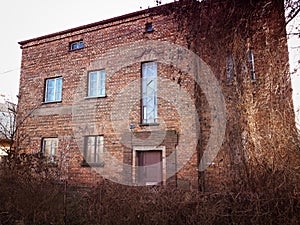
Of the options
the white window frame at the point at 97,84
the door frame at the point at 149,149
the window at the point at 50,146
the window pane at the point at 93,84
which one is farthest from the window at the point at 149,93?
the window at the point at 50,146

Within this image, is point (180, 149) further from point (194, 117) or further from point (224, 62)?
point (224, 62)

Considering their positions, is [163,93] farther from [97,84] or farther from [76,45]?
[76,45]

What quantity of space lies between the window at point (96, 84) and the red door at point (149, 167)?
341 cm

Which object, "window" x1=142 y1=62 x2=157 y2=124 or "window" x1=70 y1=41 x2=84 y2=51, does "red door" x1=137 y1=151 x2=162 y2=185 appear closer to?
"window" x1=142 y1=62 x2=157 y2=124

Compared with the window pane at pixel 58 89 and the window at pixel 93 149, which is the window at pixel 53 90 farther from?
the window at pixel 93 149

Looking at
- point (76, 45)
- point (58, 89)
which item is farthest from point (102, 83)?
point (76, 45)

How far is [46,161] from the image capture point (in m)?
6.82

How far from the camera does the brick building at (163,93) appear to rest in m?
6.75

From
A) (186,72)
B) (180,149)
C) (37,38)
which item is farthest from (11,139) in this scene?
(37,38)

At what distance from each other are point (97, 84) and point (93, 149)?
294 centimetres

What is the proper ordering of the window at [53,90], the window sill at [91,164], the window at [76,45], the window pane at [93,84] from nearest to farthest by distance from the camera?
1. the window sill at [91,164]
2. the window pane at [93,84]
3. the window at [76,45]
4. the window at [53,90]

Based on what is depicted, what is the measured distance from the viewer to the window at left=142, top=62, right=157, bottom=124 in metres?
10.5

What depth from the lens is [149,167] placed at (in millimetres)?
10055

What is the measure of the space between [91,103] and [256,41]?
23.3ft
